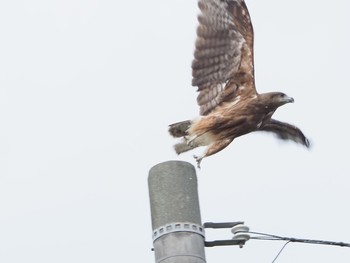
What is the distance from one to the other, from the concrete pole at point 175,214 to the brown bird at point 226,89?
2.20 m

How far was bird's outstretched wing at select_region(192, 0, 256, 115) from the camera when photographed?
363 inches

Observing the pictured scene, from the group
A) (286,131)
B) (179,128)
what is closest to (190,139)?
(179,128)

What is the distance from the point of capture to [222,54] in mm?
9453

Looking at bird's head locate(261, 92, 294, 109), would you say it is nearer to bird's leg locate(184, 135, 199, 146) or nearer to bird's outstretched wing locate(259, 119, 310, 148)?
bird's outstretched wing locate(259, 119, 310, 148)

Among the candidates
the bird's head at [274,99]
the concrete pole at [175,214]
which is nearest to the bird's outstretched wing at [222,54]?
the bird's head at [274,99]

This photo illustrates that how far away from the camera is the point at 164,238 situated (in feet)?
19.2

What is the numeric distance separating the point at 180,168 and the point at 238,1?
4201 mm

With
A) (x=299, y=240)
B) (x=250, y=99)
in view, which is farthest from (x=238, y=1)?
(x=299, y=240)

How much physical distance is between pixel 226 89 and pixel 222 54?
38 cm

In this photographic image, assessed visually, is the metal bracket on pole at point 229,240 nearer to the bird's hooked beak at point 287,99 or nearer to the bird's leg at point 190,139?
the bird's leg at point 190,139

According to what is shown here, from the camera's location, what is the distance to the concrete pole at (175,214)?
5.80m

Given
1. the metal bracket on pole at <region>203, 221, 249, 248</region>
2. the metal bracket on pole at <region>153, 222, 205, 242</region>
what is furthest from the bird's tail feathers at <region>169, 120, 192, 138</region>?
the metal bracket on pole at <region>153, 222, 205, 242</region>

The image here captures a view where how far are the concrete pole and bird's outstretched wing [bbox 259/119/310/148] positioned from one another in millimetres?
3647

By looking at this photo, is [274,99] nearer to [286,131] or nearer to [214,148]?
[286,131]
